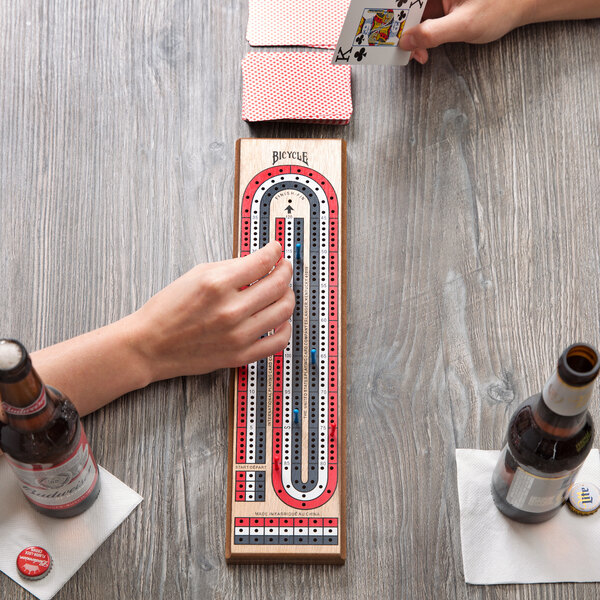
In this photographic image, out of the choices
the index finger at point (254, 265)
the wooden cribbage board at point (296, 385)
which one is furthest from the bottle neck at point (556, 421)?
the index finger at point (254, 265)

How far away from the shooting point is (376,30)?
1.11 meters

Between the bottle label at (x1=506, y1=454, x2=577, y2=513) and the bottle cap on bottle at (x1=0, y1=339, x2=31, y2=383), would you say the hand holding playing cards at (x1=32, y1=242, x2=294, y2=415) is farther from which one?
the bottle label at (x1=506, y1=454, x2=577, y2=513)

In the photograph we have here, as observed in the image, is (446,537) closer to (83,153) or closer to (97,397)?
(97,397)

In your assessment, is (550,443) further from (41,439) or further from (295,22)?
(295,22)

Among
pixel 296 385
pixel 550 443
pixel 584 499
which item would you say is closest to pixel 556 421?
pixel 550 443

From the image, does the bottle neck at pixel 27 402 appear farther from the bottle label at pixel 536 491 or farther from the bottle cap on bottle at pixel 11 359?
the bottle label at pixel 536 491

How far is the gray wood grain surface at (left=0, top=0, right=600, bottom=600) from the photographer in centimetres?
98

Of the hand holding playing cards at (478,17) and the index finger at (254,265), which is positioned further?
the hand holding playing cards at (478,17)

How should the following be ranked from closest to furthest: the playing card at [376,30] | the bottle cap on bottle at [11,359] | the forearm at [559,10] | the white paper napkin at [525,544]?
the bottle cap on bottle at [11,359] → the white paper napkin at [525,544] → the playing card at [376,30] → the forearm at [559,10]

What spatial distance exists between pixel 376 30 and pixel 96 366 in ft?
2.14

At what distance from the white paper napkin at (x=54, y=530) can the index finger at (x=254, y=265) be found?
1.08ft

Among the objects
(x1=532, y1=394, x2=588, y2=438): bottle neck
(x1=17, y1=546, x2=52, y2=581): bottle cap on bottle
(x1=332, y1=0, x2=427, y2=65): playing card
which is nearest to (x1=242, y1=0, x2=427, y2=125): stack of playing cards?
(x1=332, y1=0, x2=427, y2=65): playing card

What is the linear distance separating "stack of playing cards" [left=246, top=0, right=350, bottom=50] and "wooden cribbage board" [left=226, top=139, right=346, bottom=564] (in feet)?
0.67

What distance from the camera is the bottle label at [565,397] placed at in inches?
29.4
